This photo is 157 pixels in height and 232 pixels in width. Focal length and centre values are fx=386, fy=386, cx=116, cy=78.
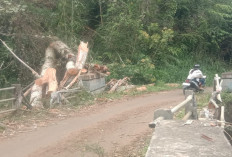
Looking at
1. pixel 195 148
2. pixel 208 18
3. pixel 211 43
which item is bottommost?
pixel 195 148

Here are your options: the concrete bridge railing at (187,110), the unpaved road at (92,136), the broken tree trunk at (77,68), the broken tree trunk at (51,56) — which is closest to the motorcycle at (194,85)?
the unpaved road at (92,136)

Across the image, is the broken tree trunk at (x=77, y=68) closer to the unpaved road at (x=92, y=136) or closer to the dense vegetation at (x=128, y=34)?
the dense vegetation at (x=128, y=34)

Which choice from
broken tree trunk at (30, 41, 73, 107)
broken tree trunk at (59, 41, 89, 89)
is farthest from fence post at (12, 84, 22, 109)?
broken tree trunk at (59, 41, 89, 89)

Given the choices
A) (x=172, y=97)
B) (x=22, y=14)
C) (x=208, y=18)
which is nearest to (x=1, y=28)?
(x=22, y=14)

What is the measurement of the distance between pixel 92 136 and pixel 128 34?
11593 millimetres

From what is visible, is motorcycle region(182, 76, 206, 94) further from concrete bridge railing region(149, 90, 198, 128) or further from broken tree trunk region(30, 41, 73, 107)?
concrete bridge railing region(149, 90, 198, 128)

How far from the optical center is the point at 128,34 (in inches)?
806

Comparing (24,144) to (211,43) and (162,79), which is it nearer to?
(162,79)

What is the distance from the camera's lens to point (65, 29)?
18969 millimetres

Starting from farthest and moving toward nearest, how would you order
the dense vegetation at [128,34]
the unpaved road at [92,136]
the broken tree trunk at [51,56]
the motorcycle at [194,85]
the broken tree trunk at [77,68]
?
the dense vegetation at [128,34] < the motorcycle at [194,85] < the broken tree trunk at [77,68] < the broken tree trunk at [51,56] < the unpaved road at [92,136]

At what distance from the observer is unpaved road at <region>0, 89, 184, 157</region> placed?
27.1 ft

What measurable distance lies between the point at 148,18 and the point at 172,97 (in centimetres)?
810

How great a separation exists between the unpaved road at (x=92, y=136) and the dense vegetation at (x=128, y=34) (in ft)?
16.8

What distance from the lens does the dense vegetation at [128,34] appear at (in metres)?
16.3
